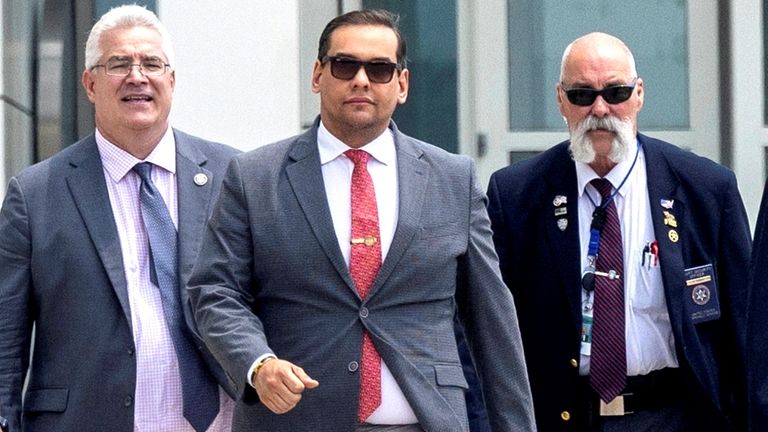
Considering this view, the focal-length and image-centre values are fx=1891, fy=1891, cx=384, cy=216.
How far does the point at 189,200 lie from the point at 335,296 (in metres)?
1.06

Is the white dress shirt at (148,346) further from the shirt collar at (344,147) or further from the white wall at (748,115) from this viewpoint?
the white wall at (748,115)

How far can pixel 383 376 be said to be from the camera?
5.35 meters

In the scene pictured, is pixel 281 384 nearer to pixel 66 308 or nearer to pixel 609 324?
pixel 66 308

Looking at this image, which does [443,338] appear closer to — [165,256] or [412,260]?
[412,260]

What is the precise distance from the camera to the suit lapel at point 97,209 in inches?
237

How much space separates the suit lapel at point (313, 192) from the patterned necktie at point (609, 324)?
1383mm

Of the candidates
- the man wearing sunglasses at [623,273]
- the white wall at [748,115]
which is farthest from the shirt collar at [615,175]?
the white wall at [748,115]

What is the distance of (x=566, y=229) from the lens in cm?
661

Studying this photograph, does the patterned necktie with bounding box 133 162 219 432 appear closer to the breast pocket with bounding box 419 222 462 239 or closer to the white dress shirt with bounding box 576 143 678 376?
the breast pocket with bounding box 419 222 462 239

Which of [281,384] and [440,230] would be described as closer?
[281,384]

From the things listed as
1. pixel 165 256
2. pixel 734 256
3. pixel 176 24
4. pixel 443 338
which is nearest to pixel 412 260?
pixel 443 338

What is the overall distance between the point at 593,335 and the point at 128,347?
1610 mm

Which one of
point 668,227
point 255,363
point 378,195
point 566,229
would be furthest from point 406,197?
point 668,227

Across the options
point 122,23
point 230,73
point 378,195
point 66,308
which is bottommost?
point 66,308
